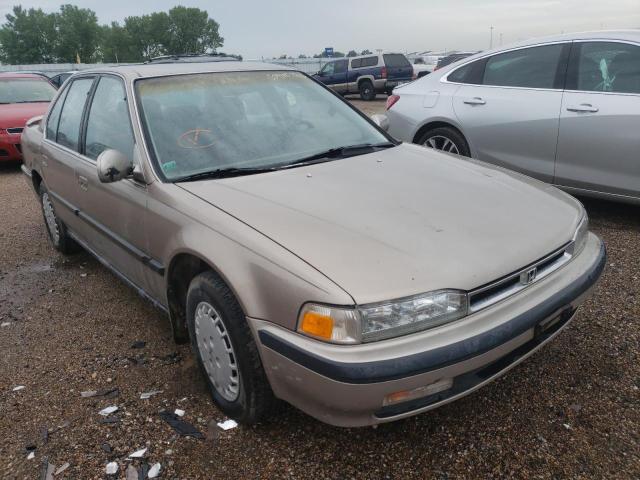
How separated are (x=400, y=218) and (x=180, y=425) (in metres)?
1.34

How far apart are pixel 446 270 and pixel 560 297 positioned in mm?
610

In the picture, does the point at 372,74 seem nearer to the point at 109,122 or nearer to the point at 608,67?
the point at 608,67

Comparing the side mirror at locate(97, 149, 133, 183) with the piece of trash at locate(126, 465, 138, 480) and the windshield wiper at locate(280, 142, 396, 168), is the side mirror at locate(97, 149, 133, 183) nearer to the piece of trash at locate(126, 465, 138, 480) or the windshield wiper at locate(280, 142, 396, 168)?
the windshield wiper at locate(280, 142, 396, 168)

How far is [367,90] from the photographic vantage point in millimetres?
20359

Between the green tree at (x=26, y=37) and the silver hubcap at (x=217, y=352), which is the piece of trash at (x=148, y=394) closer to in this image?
the silver hubcap at (x=217, y=352)

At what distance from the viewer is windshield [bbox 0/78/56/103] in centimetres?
930

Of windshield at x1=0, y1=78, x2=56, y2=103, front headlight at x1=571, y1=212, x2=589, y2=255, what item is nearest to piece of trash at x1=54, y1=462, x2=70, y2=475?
front headlight at x1=571, y1=212, x2=589, y2=255

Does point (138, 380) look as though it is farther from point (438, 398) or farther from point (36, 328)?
point (438, 398)

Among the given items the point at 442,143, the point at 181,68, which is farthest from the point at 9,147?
the point at 442,143

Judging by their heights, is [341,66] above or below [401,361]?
above

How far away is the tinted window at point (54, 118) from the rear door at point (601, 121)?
4.04 m

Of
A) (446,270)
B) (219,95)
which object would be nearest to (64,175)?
(219,95)

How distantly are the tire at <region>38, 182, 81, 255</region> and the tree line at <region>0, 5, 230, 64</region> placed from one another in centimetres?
8587

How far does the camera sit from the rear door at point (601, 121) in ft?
13.6
